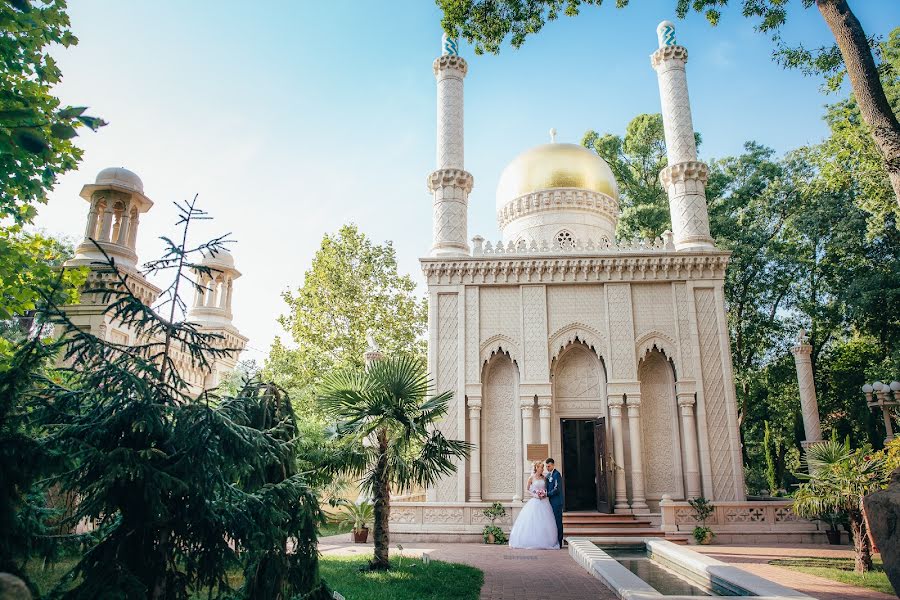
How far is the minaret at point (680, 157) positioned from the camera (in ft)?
54.0

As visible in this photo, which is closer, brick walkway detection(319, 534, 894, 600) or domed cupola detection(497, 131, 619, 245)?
brick walkway detection(319, 534, 894, 600)

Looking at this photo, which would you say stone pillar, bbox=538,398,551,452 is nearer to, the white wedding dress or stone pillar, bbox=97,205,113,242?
the white wedding dress

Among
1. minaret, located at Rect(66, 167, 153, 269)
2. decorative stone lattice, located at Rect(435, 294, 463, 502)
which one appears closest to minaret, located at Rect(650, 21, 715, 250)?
decorative stone lattice, located at Rect(435, 294, 463, 502)

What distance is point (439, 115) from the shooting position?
17.9 meters

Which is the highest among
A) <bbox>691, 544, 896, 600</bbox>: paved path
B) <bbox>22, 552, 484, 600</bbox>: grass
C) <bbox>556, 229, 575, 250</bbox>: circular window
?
<bbox>556, 229, 575, 250</bbox>: circular window

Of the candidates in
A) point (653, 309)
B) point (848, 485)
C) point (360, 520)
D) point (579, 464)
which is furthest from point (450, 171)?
point (848, 485)

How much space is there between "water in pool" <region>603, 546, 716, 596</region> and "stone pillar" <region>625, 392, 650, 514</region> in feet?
11.6

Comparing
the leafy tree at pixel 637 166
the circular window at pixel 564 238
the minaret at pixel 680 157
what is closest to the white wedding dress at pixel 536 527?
the minaret at pixel 680 157

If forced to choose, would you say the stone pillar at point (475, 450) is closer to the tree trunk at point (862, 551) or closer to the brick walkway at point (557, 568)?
the brick walkway at point (557, 568)

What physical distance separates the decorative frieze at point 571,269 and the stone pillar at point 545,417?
10.1ft

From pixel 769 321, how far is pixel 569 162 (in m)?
9.87

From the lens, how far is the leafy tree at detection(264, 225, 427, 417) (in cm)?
2244

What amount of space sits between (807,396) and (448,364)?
9272 millimetres

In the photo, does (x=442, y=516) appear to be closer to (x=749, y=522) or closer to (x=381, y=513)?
(x=381, y=513)
